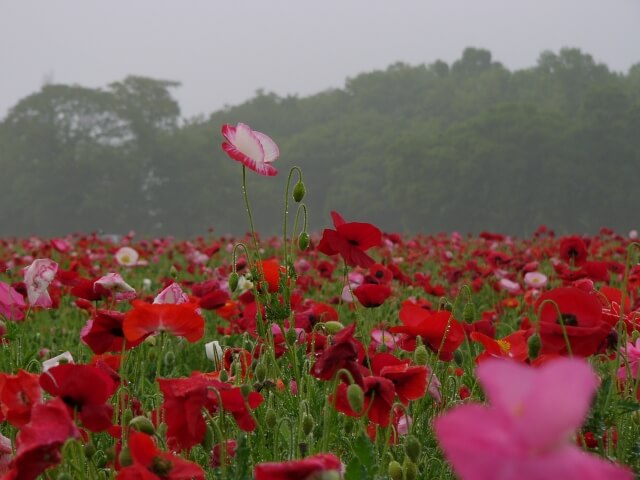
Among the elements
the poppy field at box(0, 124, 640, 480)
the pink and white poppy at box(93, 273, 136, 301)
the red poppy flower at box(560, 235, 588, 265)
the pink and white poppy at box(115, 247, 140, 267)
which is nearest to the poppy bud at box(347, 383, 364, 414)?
the poppy field at box(0, 124, 640, 480)

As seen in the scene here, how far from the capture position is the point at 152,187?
134ft

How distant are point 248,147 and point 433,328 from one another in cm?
53

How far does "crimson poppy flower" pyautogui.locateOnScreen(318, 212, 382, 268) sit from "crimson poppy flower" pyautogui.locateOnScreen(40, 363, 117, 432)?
68cm

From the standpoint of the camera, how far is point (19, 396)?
3.28ft

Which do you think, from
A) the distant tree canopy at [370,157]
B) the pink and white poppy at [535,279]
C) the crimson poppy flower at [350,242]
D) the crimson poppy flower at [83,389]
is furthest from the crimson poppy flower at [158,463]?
the distant tree canopy at [370,157]

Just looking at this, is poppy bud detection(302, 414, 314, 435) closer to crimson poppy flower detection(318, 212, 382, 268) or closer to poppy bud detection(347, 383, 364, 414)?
poppy bud detection(347, 383, 364, 414)

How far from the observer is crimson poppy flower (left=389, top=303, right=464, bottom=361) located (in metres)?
1.47

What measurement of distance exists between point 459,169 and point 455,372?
105 ft

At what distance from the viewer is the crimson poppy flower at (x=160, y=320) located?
1158mm

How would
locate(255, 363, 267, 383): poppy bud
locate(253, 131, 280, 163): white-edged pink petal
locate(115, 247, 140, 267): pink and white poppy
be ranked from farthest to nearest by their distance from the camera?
locate(115, 247, 140, 267): pink and white poppy < locate(253, 131, 280, 163): white-edged pink petal < locate(255, 363, 267, 383): poppy bud

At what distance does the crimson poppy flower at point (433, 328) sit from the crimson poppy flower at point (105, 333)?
0.53 metres

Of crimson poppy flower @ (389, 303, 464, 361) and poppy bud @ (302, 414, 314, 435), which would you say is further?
crimson poppy flower @ (389, 303, 464, 361)

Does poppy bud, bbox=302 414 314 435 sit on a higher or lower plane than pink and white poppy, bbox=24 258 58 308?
lower

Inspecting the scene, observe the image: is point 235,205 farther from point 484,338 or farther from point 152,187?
point 484,338
